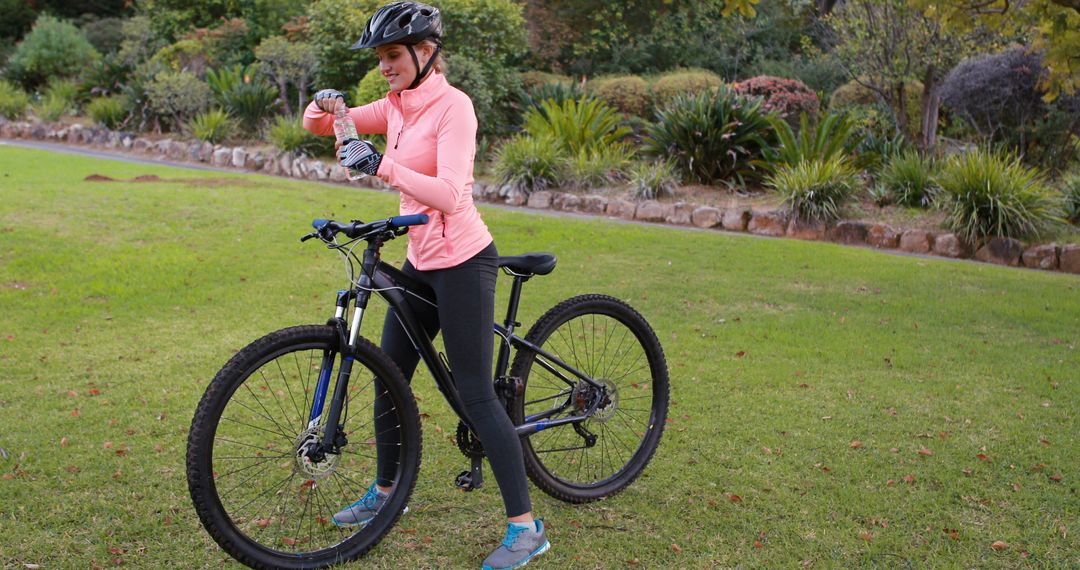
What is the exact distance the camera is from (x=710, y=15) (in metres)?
25.8

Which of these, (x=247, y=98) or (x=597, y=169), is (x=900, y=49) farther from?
(x=247, y=98)

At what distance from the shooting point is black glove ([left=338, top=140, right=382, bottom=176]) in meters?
3.08

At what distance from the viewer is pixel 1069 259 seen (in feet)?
36.4

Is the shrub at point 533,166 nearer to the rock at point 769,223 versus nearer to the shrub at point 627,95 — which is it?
the rock at point 769,223

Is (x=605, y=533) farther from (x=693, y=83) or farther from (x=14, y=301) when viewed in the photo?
(x=693, y=83)

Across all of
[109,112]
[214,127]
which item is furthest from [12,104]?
[214,127]

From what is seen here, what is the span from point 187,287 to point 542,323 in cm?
543

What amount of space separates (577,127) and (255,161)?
6.42 metres

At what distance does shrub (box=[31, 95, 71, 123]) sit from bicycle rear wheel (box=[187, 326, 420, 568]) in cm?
2159

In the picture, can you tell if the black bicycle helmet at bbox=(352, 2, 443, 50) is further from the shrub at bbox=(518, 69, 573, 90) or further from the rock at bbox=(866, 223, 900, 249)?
the shrub at bbox=(518, 69, 573, 90)

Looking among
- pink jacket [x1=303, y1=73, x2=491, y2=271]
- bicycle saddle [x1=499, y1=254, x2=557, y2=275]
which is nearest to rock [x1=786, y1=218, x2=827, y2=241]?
bicycle saddle [x1=499, y1=254, x2=557, y2=275]

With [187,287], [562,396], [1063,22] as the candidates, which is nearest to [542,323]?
[562,396]

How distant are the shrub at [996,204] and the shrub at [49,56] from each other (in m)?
22.5

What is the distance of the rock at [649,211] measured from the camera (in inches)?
537
